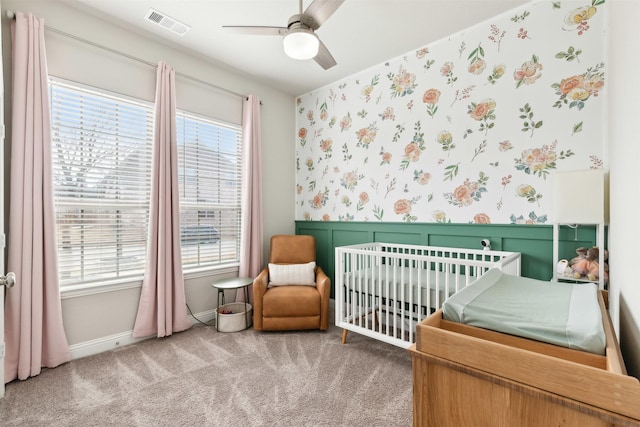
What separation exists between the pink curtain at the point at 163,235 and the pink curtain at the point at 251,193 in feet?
2.40

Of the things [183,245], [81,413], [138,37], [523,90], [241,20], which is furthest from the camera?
[183,245]

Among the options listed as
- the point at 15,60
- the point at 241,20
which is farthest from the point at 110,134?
the point at 241,20

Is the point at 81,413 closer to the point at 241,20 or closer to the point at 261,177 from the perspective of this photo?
the point at 261,177

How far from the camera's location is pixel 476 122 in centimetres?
257

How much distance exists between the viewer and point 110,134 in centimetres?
254

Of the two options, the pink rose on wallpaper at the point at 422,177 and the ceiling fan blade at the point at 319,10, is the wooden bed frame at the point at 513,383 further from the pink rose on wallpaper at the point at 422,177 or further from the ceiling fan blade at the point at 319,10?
the pink rose on wallpaper at the point at 422,177

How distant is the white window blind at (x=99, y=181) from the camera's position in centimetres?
231

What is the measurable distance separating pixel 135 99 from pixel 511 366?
10.3 feet

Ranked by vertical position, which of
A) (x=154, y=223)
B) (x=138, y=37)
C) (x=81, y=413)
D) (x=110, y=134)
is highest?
(x=138, y=37)

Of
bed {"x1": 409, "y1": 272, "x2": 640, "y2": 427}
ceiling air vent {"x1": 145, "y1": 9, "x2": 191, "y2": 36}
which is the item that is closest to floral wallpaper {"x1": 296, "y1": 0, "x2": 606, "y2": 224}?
ceiling air vent {"x1": 145, "y1": 9, "x2": 191, "y2": 36}

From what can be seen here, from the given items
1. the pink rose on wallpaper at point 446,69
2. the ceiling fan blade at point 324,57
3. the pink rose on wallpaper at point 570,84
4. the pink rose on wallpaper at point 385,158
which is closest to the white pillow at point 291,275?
the pink rose on wallpaper at point 385,158

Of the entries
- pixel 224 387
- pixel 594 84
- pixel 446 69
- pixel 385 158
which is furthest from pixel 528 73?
pixel 224 387

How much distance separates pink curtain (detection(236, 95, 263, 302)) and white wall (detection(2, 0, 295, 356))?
0.68ft

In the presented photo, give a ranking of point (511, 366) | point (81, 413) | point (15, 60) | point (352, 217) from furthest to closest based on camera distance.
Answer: point (352, 217)
point (15, 60)
point (81, 413)
point (511, 366)
